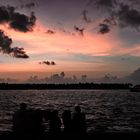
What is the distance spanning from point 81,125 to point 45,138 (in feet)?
6.32

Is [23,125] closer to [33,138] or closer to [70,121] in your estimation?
[33,138]

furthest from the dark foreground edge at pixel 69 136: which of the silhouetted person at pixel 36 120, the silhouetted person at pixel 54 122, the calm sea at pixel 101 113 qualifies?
the calm sea at pixel 101 113

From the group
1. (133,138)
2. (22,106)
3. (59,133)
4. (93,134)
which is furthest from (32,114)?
(133,138)

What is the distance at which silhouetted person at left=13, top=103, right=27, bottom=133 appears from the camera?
16266mm

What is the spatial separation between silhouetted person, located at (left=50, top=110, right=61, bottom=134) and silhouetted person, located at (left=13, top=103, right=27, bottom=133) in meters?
1.17

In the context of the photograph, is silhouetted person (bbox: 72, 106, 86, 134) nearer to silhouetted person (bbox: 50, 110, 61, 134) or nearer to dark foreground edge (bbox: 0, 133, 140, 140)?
dark foreground edge (bbox: 0, 133, 140, 140)

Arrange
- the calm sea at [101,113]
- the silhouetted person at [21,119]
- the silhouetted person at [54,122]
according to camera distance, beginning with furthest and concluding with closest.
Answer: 1. the calm sea at [101,113]
2. the silhouetted person at [54,122]
3. the silhouetted person at [21,119]

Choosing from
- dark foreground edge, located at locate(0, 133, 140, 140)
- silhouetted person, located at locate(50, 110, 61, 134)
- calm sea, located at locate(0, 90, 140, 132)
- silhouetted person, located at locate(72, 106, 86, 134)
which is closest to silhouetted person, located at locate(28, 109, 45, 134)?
dark foreground edge, located at locate(0, 133, 140, 140)

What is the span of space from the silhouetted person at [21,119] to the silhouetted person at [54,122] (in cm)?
117

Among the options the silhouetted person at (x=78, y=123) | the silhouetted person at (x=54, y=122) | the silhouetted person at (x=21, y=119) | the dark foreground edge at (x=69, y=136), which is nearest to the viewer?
the dark foreground edge at (x=69, y=136)

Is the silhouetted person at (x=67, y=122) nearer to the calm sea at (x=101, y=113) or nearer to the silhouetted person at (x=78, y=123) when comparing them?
the silhouetted person at (x=78, y=123)

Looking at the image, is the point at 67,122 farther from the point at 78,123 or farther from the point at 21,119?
the point at 21,119

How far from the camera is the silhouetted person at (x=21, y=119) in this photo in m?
16.3

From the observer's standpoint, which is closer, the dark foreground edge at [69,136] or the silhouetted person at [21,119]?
the dark foreground edge at [69,136]
